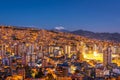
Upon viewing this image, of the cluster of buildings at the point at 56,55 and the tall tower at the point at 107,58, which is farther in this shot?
the tall tower at the point at 107,58

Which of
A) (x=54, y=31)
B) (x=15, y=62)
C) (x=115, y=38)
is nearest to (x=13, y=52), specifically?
(x=15, y=62)

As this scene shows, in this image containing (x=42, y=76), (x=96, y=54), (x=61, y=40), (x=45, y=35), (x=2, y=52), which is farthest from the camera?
(x=45, y=35)

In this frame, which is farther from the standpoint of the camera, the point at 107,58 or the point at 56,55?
the point at 56,55

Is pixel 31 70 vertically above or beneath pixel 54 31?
beneath

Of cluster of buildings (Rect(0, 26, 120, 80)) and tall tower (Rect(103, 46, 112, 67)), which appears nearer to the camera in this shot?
cluster of buildings (Rect(0, 26, 120, 80))

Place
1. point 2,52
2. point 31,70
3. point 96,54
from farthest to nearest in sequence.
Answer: point 96,54, point 2,52, point 31,70

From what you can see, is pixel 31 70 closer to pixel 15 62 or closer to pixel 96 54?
pixel 15 62

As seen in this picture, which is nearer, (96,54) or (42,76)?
(42,76)
